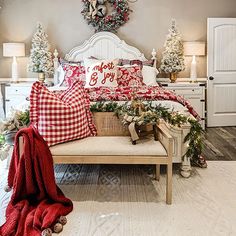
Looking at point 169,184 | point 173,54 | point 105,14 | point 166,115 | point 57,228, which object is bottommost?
point 57,228

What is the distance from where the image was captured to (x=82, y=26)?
6727 millimetres

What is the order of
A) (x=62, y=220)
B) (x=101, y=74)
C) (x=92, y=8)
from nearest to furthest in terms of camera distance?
1. (x=62, y=220)
2. (x=101, y=74)
3. (x=92, y=8)

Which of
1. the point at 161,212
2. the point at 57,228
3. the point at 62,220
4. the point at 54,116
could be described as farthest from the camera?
the point at 54,116

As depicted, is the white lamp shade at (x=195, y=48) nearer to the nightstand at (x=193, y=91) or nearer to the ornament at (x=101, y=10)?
the nightstand at (x=193, y=91)

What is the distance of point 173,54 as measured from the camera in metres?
6.47

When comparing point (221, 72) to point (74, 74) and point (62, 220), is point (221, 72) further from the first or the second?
point (62, 220)

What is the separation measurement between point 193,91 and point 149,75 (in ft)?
2.70

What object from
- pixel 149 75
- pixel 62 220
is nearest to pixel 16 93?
pixel 149 75

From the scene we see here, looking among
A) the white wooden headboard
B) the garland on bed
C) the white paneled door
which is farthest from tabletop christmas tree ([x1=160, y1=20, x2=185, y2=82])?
the garland on bed

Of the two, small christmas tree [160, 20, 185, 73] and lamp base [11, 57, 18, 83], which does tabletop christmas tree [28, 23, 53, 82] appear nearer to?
lamp base [11, 57, 18, 83]

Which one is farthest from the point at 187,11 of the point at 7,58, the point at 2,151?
the point at 2,151

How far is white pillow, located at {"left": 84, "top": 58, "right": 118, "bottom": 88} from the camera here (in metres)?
5.58

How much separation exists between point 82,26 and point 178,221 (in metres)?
4.68

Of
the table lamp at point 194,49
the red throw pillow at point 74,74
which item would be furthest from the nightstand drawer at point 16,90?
the table lamp at point 194,49
